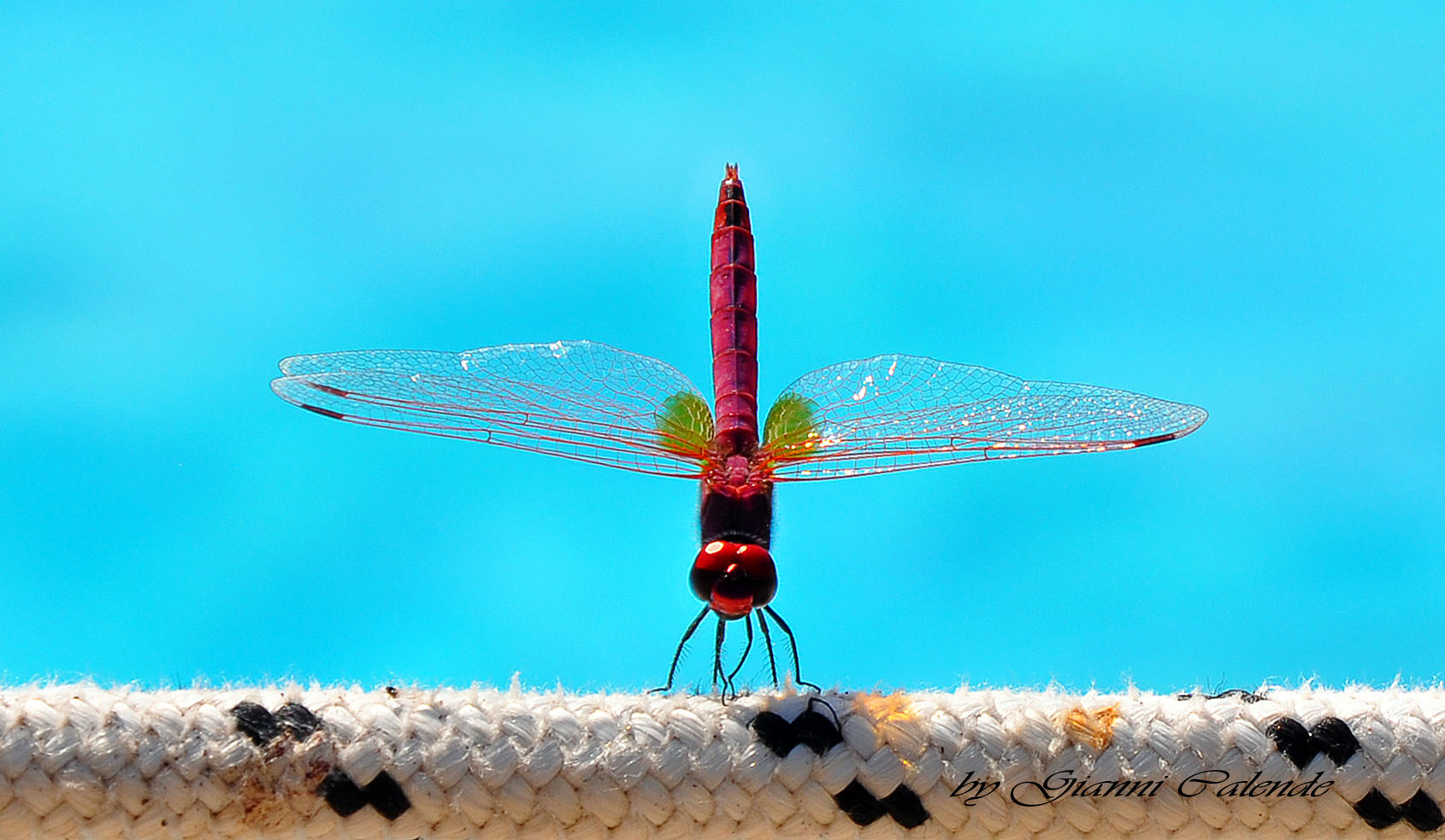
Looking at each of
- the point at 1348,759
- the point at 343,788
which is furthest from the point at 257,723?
the point at 1348,759

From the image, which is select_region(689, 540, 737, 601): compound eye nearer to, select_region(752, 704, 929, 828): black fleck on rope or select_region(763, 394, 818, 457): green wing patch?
select_region(763, 394, 818, 457): green wing patch

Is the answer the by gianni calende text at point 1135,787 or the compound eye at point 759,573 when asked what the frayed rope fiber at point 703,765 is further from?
the compound eye at point 759,573

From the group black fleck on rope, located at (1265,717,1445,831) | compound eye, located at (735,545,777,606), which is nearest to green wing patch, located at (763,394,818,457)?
compound eye, located at (735,545,777,606)

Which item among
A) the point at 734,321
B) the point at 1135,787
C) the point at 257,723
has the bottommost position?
the point at 1135,787

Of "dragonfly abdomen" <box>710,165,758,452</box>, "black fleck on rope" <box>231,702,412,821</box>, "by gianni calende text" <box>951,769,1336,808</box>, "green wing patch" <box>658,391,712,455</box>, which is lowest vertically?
"by gianni calende text" <box>951,769,1336,808</box>

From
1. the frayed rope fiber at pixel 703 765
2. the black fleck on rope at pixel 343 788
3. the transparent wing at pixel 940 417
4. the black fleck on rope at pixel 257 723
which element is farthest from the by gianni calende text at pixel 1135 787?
the transparent wing at pixel 940 417

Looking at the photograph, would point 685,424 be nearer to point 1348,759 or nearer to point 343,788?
point 343,788
